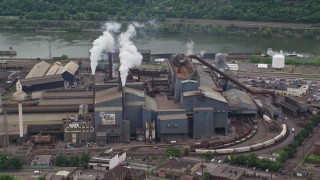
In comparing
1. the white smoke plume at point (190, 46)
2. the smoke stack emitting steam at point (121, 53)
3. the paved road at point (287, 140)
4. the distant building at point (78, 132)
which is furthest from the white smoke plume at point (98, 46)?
the white smoke plume at point (190, 46)

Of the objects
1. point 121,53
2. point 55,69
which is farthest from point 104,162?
point 55,69

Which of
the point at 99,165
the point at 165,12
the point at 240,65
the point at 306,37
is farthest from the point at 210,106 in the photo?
the point at 165,12

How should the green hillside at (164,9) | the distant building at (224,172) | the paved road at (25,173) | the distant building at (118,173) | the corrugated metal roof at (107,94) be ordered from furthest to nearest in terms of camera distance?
the green hillside at (164,9), the corrugated metal roof at (107,94), the paved road at (25,173), the distant building at (224,172), the distant building at (118,173)

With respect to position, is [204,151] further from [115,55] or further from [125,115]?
[115,55]

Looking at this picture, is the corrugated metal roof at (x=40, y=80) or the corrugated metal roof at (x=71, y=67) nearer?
the corrugated metal roof at (x=40, y=80)

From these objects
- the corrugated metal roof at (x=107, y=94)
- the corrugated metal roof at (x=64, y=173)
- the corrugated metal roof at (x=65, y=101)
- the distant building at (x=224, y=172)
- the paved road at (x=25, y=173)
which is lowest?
the paved road at (x=25, y=173)

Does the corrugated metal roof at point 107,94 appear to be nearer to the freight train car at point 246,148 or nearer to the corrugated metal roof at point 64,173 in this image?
the freight train car at point 246,148

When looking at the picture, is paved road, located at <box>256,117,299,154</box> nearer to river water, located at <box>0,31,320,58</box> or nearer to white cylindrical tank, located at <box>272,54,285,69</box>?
white cylindrical tank, located at <box>272,54,285,69</box>
